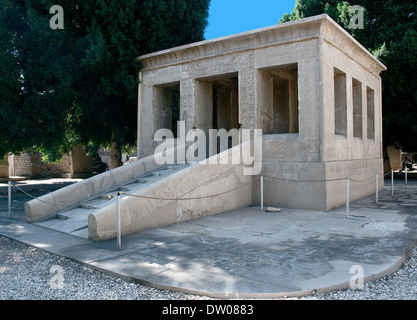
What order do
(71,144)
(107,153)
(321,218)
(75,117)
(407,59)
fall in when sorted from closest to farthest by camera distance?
(321,218), (75,117), (407,59), (71,144), (107,153)

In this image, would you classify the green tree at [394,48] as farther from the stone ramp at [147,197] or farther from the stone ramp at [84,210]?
the stone ramp at [84,210]

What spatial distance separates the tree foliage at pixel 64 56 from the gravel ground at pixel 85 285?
27.3 feet

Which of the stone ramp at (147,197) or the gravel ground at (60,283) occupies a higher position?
the stone ramp at (147,197)

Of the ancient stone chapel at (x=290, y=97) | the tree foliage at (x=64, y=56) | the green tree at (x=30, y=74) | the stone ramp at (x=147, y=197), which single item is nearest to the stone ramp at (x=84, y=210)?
the stone ramp at (x=147, y=197)

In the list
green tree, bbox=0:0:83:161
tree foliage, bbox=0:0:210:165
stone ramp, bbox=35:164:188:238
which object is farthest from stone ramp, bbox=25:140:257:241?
green tree, bbox=0:0:83:161

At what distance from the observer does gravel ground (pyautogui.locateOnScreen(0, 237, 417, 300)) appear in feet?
13.0

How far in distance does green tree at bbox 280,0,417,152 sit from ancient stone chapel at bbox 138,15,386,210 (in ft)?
15.9

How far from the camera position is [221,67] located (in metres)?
11.0

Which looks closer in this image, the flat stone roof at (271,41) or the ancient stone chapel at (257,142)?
the ancient stone chapel at (257,142)

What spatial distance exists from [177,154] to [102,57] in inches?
179

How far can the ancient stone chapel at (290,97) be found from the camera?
372 inches

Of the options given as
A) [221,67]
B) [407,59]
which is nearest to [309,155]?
[221,67]

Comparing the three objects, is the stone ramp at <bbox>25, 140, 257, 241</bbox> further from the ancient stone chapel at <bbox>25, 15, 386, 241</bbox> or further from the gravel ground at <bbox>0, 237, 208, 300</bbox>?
the gravel ground at <bbox>0, 237, 208, 300</bbox>
